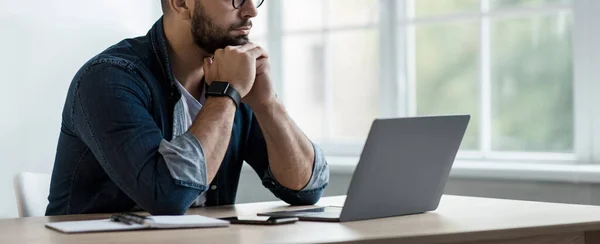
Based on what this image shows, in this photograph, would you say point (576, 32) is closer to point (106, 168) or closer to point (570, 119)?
point (570, 119)

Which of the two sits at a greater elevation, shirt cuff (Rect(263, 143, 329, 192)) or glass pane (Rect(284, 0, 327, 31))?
glass pane (Rect(284, 0, 327, 31))

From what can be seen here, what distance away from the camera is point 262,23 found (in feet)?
13.6

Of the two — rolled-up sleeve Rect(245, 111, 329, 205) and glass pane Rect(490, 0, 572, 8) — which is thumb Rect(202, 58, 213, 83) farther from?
glass pane Rect(490, 0, 572, 8)

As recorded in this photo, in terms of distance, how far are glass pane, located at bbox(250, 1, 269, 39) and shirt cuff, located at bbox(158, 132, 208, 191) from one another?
2296mm

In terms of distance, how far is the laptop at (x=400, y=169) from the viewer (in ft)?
5.46

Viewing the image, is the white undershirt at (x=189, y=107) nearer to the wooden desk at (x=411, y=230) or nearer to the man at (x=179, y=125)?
the man at (x=179, y=125)

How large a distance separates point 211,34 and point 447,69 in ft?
5.06

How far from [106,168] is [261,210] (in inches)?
13.9

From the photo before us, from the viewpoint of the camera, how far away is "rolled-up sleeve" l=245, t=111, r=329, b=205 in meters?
2.23

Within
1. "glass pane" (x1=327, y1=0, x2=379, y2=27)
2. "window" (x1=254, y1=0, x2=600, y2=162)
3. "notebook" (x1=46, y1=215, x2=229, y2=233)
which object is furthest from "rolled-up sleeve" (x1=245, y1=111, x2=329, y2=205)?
"glass pane" (x1=327, y1=0, x2=379, y2=27)

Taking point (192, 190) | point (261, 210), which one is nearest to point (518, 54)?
point (261, 210)

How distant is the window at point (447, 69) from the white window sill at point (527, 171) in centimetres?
13

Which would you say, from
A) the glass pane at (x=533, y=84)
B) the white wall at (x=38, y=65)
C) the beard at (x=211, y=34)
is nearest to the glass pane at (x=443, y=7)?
the glass pane at (x=533, y=84)

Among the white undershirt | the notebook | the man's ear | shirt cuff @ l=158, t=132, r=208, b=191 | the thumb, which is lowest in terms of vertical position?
the notebook
